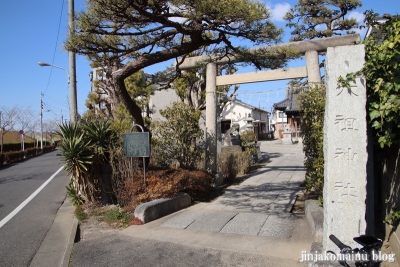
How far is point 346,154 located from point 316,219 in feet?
5.38

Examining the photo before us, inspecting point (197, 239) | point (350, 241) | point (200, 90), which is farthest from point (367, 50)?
point (200, 90)

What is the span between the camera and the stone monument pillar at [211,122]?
1091 cm

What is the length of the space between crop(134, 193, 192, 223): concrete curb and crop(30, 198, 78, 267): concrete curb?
127cm

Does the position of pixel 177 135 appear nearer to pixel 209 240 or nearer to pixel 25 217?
pixel 25 217

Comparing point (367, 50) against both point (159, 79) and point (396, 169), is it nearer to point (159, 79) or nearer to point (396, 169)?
point (396, 169)

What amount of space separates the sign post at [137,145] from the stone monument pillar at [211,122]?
3.58m

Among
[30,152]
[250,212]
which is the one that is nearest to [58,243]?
[250,212]

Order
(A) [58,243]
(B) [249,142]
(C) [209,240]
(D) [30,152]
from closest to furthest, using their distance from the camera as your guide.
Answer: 1. (C) [209,240]
2. (A) [58,243]
3. (B) [249,142]
4. (D) [30,152]

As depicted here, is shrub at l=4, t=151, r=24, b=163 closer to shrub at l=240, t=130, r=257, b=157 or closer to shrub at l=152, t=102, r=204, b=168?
shrub at l=240, t=130, r=257, b=157

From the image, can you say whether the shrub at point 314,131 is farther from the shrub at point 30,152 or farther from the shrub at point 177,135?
the shrub at point 30,152

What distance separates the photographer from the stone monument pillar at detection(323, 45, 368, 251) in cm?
378

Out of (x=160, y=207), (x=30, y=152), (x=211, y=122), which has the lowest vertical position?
(x=160, y=207)

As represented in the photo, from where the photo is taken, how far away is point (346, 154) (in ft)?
12.6

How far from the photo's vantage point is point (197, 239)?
5.42 m
